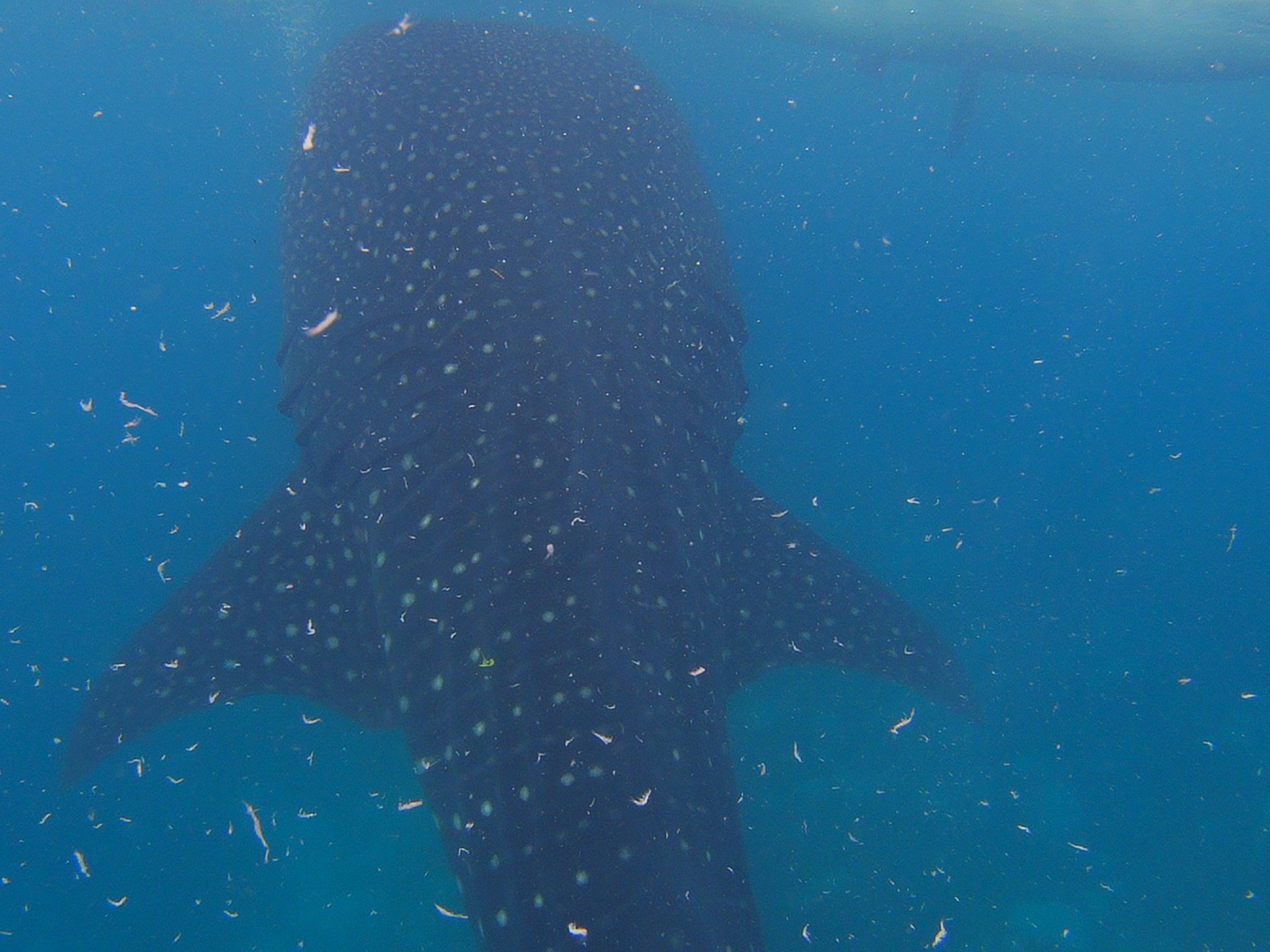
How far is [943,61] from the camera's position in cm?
1296

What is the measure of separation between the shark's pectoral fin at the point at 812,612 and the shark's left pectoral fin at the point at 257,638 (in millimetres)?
2025

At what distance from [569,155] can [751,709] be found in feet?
15.7

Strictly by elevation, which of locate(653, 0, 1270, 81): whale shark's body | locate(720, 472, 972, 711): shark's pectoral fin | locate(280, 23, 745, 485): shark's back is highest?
locate(653, 0, 1270, 81): whale shark's body

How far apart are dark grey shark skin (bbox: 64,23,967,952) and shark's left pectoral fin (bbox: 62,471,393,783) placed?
15 mm

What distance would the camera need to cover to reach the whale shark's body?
36.0ft

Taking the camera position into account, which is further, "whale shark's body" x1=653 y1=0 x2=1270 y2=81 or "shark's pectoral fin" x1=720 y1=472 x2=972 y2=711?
"whale shark's body" x1=653 y1=0 x2=1270 y2=81

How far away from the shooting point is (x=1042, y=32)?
11.5 metres

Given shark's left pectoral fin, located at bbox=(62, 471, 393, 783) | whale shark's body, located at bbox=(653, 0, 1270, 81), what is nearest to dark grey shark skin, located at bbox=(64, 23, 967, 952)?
shark's left pectoral fin, located at bbox=(62, 471, 393, 783)

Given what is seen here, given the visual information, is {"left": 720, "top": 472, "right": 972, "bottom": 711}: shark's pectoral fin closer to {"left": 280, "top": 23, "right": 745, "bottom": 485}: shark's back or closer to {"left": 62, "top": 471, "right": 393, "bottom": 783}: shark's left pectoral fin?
{"left": 280, "top": 23, "right": 745, "bottom": 485}: shark's back

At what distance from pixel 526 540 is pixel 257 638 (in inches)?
74.0

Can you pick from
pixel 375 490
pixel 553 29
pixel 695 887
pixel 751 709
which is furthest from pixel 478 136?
pixel 751 709

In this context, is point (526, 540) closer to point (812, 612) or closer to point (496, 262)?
point (496, 262)

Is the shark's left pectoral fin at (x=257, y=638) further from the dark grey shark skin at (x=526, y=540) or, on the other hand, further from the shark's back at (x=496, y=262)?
the shark's back at (x=496, y=262)

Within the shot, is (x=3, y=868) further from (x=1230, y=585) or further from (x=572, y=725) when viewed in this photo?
(x=1230, y=585)
